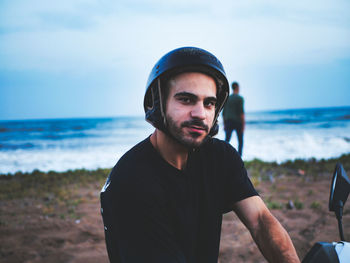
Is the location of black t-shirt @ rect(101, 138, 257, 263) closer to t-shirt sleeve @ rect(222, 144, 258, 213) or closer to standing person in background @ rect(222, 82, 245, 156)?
t-shirt sleeve @ rect(222, 144, 258, 213)

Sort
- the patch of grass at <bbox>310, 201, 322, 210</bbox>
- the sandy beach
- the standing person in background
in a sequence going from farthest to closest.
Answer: the standing person in background
the patch of grass at <bbox>310, 201, 322, 210</bbox>
the sandy beach

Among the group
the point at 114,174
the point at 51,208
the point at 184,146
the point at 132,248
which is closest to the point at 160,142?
the point at 184,146

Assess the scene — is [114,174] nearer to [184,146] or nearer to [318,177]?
[184,146]

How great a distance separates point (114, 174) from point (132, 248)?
0.38 metres

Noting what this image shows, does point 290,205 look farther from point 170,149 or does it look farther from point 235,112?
point 170,149

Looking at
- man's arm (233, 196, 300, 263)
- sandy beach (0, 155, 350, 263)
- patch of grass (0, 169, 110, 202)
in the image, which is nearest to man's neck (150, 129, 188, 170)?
man's arm (233, 196, 300, 263)

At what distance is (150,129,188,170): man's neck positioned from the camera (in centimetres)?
158

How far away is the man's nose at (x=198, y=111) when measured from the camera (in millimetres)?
1532

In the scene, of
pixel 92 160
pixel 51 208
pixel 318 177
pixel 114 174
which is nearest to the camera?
pixel 114 174

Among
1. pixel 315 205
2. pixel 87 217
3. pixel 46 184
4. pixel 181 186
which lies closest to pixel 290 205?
pixel 315 205

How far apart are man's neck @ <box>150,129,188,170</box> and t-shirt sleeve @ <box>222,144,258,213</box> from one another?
29cm

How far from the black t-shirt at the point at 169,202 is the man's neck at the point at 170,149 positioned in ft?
0.17

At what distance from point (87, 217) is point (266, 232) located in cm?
362

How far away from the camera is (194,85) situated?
157cm
